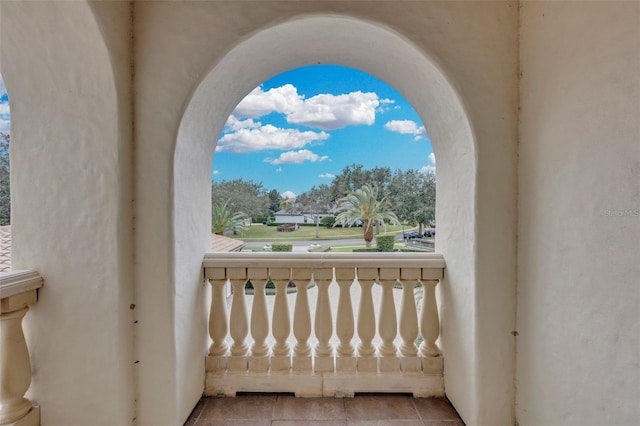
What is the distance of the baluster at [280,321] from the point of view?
1.79 meters

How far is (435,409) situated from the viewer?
1.65 meters

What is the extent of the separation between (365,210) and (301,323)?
85 cm

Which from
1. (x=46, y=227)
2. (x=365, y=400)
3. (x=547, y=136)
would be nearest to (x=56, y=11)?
(x=46, y=227)

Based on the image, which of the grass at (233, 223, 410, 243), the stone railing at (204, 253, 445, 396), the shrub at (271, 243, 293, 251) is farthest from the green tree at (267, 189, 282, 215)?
the stone railing at (204, 253, 445, 396)

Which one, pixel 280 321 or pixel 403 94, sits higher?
pixel 403 94

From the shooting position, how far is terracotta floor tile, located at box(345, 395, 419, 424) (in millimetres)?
1597

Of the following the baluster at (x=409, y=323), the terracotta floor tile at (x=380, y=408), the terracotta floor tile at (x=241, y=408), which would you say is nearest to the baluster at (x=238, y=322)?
the terracotta floor tile at (x=241, y=408)

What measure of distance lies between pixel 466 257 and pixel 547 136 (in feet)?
2.18

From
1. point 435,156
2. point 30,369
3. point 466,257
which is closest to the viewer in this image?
point 30,369

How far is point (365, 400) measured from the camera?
1.72 m

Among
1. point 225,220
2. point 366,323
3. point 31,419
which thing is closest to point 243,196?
point 225,220

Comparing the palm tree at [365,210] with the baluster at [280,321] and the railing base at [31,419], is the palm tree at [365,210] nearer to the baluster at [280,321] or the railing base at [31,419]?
the baluster at [280,321]

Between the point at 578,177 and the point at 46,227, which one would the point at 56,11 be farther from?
the point at 578,177

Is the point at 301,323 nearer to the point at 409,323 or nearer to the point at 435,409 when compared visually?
the point at 409,323
